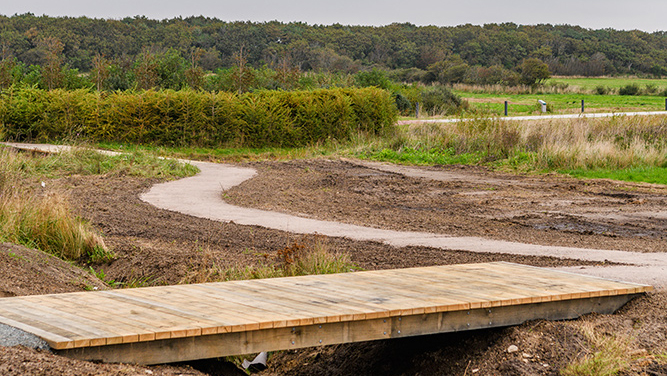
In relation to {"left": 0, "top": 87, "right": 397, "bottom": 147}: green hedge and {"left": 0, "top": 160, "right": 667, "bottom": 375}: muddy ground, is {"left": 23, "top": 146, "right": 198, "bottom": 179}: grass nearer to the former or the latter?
{"left": 0, "top": 160, "right": 667, "bottom": 375}: muddy ground

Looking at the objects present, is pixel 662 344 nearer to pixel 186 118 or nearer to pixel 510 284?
pixel 510 284

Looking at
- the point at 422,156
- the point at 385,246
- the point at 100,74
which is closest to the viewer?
the point at 385,246

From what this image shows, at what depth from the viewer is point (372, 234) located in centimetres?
1039

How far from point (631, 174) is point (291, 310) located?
14.1 metres

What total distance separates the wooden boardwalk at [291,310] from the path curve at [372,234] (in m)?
1.43

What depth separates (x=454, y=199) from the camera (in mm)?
14188

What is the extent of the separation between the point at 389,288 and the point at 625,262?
3.88 metres

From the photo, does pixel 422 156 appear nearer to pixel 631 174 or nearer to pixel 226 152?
pixel 631 174

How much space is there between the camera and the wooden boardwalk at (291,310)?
455 centimetres

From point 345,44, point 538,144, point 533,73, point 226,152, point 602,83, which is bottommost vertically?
point 226,152

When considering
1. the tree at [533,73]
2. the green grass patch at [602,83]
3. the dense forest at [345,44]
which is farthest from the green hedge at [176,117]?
the green grass patch at [602,83]

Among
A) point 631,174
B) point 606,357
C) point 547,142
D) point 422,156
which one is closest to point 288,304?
point 606,357

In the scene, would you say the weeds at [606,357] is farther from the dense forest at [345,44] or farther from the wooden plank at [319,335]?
the dense forest at [345,44]

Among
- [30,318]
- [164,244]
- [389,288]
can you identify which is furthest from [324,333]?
[164,244]
